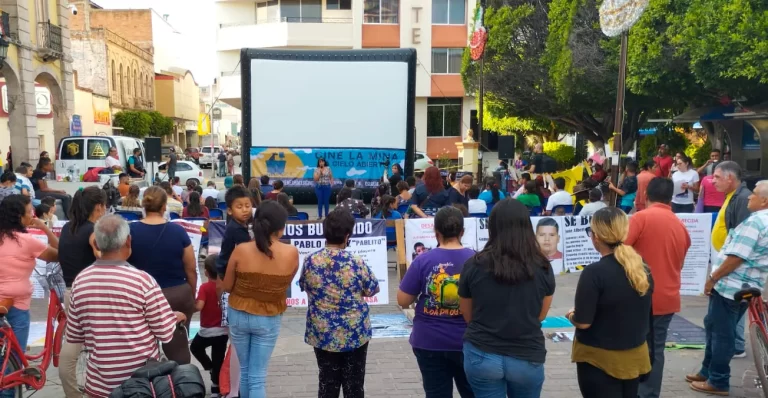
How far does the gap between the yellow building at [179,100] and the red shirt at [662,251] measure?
182 feet

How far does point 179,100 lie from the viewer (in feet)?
203

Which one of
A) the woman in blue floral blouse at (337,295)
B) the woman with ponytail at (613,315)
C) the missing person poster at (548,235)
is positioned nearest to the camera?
the woman with ponytail at (613,315)

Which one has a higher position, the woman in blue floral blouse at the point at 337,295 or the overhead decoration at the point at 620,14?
the overhead decoration at the point at 620,14

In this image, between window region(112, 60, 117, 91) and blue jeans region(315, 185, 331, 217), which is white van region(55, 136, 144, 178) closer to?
blue jeans region(315, 185, 331, 217)

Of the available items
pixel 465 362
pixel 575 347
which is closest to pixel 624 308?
pixel 575 347

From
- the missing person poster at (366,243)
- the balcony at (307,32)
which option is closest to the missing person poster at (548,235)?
the missing person poster at (366,243)

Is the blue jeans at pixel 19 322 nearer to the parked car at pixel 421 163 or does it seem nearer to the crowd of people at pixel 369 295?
the crowd of people at pixel 369 295

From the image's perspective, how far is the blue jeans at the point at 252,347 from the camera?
446cm

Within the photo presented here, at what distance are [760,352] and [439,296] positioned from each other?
2995 millimetres

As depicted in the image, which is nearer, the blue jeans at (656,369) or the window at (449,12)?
the blue jeans at (656,369)

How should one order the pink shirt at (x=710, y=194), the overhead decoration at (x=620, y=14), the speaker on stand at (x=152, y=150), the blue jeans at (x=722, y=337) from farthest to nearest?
1. the speaker on stand at (x=152, y=150)
2. the overhead decoration at (x=620, y=14)
3. the pink shirt at (x=710, y=194)
4. the blue jeans at (x=722, y=337)

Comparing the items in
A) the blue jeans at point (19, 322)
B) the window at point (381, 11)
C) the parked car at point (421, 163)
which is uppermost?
the window at point (381, 11)

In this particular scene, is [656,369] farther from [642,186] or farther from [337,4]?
Result: [337,4]

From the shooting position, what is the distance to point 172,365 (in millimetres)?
3365
